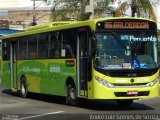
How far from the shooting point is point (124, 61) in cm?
1694

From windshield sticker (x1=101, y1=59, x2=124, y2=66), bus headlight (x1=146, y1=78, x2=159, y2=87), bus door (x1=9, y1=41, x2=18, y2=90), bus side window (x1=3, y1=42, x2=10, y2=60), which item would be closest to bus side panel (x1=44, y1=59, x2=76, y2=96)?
windshield sticker (x1=101, y1=59, x2=124, y2=66)

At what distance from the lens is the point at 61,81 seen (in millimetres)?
19375

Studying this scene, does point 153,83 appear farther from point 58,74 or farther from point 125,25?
point 58,74

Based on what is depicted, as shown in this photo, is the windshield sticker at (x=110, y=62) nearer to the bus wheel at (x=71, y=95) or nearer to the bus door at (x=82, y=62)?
the bus door at (x=82, y=62)

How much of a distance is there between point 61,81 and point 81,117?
4.72m

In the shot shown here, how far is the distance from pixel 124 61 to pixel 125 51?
346 mm

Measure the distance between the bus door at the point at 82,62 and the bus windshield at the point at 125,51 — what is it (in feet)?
2.23

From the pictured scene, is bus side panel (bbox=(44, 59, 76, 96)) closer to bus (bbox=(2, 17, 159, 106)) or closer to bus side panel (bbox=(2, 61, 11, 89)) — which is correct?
bus (bbox=(2, 17, 159, 106))

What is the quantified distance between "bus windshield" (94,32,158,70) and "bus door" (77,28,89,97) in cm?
68

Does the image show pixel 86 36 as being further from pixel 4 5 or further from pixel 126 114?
pixel 4 5

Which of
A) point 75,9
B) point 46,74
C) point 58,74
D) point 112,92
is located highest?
point 75,9

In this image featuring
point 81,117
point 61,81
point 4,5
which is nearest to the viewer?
point 81,117

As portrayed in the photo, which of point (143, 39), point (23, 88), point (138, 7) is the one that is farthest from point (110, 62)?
point (138, 7)

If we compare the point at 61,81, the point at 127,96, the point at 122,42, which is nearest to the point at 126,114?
the point at 127,96
